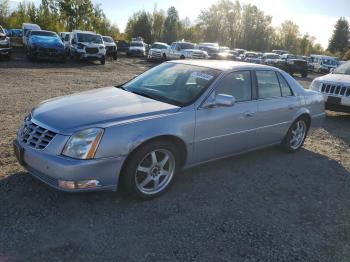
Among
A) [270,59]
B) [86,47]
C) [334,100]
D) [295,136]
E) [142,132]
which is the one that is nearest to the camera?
[142,132]

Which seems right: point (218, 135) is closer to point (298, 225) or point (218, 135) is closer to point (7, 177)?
point (298, 225)

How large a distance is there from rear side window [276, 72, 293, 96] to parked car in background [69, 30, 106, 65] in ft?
61.0

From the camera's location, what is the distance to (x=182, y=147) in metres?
4.41

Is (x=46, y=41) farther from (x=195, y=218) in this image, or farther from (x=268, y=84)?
(x=195, y=218)

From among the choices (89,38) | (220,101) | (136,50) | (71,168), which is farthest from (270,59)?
(71,168)

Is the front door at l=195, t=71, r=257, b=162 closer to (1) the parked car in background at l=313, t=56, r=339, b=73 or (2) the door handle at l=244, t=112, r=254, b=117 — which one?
(2) the door handle at l=244, t=112, r=254, b=117

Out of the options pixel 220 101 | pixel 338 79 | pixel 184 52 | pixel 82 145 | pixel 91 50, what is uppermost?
pixel 220 101

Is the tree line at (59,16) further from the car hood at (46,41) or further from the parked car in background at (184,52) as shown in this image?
the car hood at (46,41)

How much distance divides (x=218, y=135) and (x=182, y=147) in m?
0.59

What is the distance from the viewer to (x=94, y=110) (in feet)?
13.5

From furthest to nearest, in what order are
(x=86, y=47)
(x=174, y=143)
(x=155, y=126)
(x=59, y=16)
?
(x=59, y=16) → (x=86, y=47) → (x=174, y=143) → (x=155, y=126)

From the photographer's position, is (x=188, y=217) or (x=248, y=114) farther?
(x=248, y=114)

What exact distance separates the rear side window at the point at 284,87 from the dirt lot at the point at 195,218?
3.88 feet

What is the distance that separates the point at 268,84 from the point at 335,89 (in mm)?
4714
